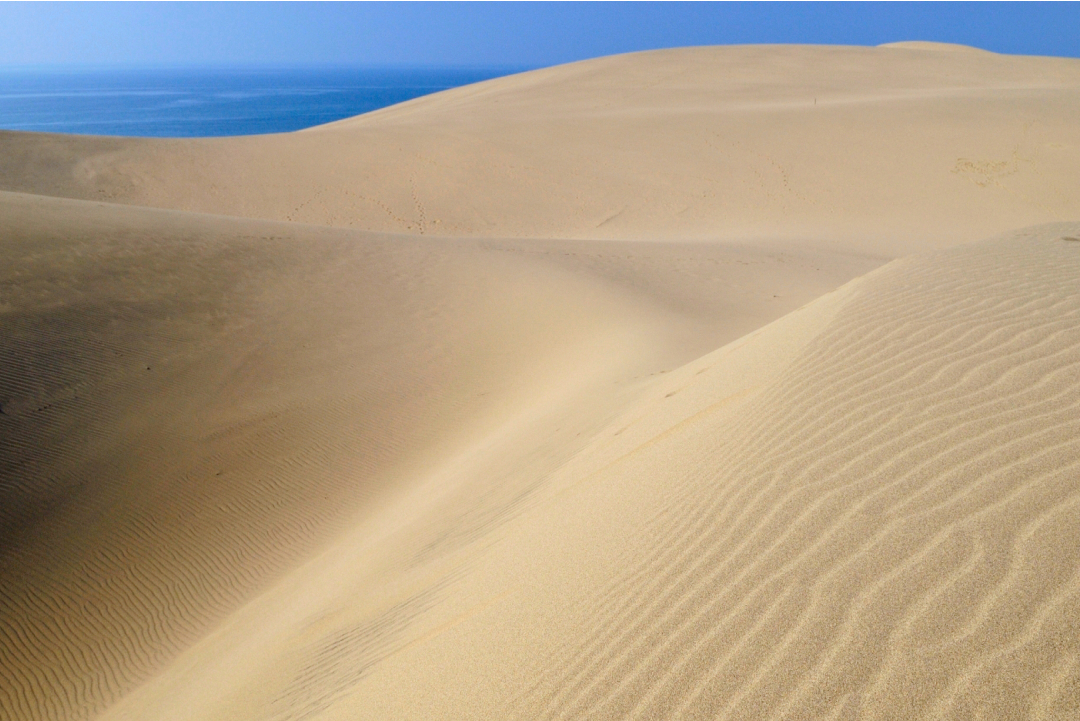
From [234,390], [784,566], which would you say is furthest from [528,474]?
[234,390]

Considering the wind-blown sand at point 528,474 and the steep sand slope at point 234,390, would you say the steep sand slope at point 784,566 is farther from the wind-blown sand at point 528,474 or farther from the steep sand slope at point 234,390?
the steep sand slope at point 234,390

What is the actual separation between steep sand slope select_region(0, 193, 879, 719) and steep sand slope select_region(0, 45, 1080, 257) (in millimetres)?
7964

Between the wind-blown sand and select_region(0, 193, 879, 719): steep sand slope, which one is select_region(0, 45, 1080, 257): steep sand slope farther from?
select_region(0, 193, 879, 719): steep sand slope

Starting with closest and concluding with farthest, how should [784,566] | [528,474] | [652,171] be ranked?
1. [784,566]
2. [528,474]
3. [652,171]

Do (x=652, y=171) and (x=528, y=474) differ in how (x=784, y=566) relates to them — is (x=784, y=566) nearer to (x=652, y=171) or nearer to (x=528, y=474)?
(x=528, y=474)

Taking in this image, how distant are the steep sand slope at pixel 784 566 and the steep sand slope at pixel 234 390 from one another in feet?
3.42

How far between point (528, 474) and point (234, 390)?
14.3 feet

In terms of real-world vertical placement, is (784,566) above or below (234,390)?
above

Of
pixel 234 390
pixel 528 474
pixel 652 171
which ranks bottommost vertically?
pixel 234 390

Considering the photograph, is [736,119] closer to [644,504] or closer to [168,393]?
[168,393]

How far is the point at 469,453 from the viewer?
7156 mm

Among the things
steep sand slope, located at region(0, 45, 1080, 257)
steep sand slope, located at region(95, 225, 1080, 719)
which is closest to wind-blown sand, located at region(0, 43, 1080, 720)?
steep sand slope, located at region(95, 225, 1080, 719)

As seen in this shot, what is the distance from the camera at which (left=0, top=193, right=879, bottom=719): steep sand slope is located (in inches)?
223

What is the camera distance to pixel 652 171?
77.2 ft
